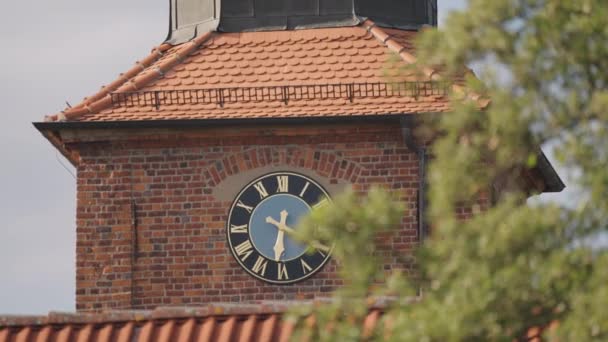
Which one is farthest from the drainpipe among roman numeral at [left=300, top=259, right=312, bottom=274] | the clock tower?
roman numeral at [left=300, top=259, right=312, bottom=274]

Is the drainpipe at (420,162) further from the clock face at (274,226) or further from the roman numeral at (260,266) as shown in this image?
the roman numeral at (260,266)

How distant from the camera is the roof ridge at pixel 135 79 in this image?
81.7ft

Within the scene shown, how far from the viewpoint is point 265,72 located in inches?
981

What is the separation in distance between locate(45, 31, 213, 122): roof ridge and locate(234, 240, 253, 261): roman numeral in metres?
1.97

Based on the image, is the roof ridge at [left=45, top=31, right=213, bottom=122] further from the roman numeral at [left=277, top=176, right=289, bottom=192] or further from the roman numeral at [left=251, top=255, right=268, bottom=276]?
the roman numeral at [left=251, top=255, right=268, bottom=276]

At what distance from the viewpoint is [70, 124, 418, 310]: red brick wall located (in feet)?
80.0

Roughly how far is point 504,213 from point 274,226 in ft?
35.9

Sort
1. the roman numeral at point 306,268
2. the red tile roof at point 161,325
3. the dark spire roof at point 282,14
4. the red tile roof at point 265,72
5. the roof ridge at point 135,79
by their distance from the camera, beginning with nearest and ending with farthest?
the red tile roof at point 161,325 < the roman numeral at point 306,268 < the red tile roof at point 265,72 < the roof ridge at point 135,79 < the dark spire roof at point 282,14

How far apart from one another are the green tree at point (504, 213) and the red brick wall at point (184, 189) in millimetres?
10500

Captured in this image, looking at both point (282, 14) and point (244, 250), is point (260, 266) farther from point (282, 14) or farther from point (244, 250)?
point (282, 14)

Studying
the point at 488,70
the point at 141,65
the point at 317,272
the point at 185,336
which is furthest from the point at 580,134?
the point at 141,65

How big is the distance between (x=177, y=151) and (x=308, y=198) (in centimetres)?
143

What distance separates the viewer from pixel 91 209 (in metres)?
24.8

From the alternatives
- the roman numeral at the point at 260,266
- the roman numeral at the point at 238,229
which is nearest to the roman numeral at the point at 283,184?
the roman numeral at the point at 238,229
